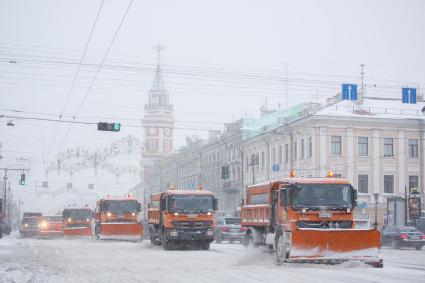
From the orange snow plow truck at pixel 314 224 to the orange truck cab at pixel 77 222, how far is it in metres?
30.5

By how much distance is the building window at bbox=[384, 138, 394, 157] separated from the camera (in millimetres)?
69000

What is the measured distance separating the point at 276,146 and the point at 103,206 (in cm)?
3480

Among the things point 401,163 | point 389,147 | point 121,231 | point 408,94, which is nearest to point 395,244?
point 408,94

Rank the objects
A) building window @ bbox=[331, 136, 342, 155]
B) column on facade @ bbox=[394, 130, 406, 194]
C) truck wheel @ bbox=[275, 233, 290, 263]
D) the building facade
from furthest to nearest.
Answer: column on facade @ bbox=[394, 130, 406, 194], building window @ bbox=[331, 136, 342, 155], the building facade, truck wheel @ bbox=[275, 233, 290, 263]

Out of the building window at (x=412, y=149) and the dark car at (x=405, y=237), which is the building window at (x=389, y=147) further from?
the dark car at (x=405, y=237)

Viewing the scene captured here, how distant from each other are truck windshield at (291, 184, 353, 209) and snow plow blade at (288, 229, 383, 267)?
1385 millimetres

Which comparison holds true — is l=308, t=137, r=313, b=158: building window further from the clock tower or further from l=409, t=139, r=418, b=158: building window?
the clock tower

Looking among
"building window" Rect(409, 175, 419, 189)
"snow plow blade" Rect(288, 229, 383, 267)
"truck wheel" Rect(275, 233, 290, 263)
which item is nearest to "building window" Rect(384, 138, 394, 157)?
"building window" Rect(409, 175, 419, 189)

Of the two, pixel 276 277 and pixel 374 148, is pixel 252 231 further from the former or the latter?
pixel 374 148

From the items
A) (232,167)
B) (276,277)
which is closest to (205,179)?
(232,167)

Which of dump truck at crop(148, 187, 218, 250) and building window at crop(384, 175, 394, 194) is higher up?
building window at crop(384, 175, 394, 194)

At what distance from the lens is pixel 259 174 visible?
80.8 m

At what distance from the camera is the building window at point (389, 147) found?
226ft

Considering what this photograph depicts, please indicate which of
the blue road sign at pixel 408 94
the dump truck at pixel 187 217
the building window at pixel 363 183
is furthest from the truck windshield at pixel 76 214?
the building window at pixel 363 183
